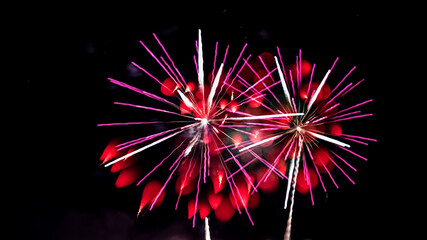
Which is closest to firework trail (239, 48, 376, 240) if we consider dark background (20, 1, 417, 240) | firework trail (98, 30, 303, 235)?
firework trail (98, 30, 303, 235)

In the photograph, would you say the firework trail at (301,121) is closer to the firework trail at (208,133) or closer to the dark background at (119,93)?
the firework trail at (208,133)

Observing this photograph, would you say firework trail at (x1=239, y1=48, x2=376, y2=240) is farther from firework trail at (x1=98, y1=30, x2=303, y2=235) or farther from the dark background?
the dark background

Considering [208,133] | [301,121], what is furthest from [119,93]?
[301,121]

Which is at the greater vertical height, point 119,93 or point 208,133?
point 119,93

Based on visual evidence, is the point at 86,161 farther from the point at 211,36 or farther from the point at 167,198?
the point at 211,36

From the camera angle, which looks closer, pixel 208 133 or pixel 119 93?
pixel 208 133

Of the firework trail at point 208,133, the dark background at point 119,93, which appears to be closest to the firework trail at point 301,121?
the firework trail at point 208,133

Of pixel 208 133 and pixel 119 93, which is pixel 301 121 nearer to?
pixel 208 133

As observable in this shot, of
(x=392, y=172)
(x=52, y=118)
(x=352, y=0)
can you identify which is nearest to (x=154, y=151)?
(x=52, y=118)
